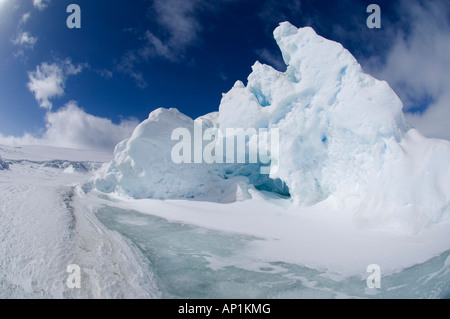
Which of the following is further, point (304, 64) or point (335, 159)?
point (304, 64)

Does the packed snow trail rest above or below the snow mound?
below

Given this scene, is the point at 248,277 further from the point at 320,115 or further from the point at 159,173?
the point at 159,173

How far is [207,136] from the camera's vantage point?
13.4 m

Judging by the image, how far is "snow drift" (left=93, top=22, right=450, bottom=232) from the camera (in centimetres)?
698

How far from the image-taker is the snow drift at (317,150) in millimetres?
6980

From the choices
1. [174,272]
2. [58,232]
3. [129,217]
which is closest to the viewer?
[174,272]

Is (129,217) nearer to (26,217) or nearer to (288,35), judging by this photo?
(26,217)

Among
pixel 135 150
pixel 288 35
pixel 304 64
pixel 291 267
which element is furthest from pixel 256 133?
pixel 291 267

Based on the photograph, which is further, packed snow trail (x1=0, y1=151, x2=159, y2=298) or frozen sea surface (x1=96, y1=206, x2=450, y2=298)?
frozen sea surface (x1=96, y1=206, x2=450, y2=298)

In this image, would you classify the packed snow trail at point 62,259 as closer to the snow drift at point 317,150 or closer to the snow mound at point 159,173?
the snow mound at point 159,173

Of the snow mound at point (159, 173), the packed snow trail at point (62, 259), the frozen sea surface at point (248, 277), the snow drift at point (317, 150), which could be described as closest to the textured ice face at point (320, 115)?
the snow drift at point (317, 150)

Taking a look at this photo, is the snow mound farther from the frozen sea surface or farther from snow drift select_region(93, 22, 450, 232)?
the frozen sea surface

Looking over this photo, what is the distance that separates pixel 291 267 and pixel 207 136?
9.32 meters

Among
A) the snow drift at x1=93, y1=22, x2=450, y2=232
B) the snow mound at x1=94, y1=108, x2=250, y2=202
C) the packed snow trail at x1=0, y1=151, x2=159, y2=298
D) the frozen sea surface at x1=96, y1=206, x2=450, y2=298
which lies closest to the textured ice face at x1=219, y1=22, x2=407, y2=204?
the snow drift at x1=93, y1=22, x2=450, y2=232
